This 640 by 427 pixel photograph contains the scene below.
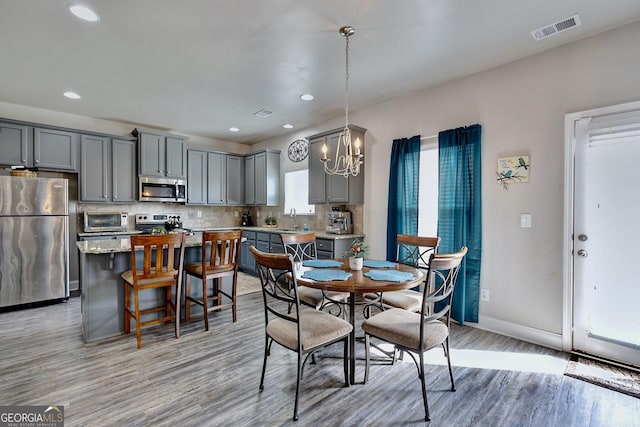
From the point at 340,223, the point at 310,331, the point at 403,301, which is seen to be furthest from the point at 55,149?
the point at 403,301

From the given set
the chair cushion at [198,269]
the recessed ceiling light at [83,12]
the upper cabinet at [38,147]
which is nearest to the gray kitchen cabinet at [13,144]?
the upper cabinet at [38,147]

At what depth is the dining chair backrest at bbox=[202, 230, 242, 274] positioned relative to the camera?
3.10 metres

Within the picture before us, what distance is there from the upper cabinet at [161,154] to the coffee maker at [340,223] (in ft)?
9.53

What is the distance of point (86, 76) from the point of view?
11.1 ft

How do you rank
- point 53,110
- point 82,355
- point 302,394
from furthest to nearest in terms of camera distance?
1. point 53,110
2. point 82,355
3. point 302,394

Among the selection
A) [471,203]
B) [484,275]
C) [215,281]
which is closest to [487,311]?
[484,275]

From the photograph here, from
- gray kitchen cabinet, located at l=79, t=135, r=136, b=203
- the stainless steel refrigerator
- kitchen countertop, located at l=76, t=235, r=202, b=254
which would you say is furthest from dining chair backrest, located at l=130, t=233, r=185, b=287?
gray kitchen cabinet, located at l=79, t=135, r=136, b=203

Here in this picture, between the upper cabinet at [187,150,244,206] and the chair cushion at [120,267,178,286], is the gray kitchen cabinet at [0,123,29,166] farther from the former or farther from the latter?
the chair cushion at [120,267,178,286]

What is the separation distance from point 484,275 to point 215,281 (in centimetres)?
303

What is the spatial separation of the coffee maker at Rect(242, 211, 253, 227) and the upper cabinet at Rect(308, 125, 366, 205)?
2232 millimetres

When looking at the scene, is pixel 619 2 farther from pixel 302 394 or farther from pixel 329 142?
pixel 302 394

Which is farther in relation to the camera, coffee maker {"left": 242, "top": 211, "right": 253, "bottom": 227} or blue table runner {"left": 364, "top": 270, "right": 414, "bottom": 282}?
coffee maker {"left": 242, "top": 211, "right": 253, "bottom": 227}

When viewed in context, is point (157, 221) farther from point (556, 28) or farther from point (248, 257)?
point (556, 28)

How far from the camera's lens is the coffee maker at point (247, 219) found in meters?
6.66
